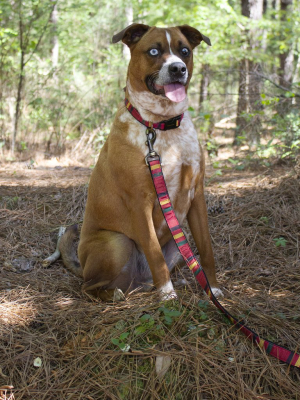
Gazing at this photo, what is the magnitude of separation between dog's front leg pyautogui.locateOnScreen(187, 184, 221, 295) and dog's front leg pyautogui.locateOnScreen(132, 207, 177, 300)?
0.34 metres

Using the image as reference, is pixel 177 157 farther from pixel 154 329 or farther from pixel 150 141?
pixel 154 329

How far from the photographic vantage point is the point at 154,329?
2.27 m

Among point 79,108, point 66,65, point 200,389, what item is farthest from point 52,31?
point 200,389

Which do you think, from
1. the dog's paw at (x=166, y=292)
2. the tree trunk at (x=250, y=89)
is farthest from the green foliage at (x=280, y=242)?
the tree trunk at (x=250, y=89)

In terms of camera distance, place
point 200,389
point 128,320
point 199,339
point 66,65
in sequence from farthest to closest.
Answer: point 66,65 → point 128,320 → point 199,339 → point 200,389

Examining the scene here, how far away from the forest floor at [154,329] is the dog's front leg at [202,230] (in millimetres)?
180

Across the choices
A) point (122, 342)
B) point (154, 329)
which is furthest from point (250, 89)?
point (122, 342)

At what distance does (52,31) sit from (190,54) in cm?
645

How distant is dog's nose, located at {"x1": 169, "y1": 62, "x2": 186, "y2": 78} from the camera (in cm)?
263

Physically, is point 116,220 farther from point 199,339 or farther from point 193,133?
point 199,339

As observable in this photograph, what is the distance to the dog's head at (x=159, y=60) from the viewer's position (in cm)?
268

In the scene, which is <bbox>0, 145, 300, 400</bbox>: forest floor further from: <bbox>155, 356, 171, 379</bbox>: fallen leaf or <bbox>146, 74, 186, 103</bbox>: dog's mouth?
<bbox>146, 74, 186, 103</bbox>: dog's mouth

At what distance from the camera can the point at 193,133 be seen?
2.94m

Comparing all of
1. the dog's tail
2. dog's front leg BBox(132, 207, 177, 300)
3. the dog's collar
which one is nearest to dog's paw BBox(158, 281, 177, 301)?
dog's front leg BBox(132, 207, 177, 300)
